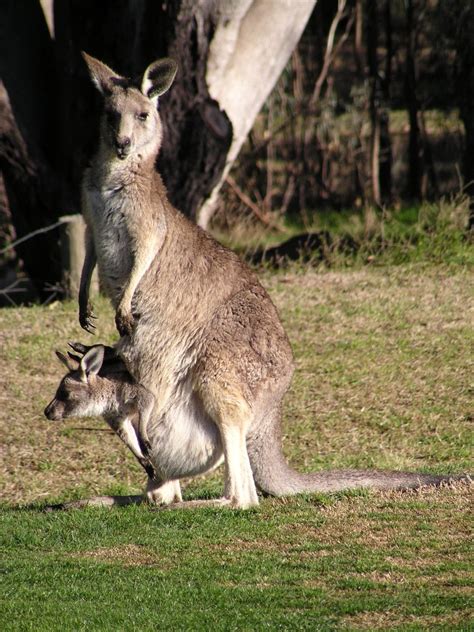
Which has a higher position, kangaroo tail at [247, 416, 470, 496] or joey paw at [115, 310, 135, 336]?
joey paw at [115, 310, 135, 336]

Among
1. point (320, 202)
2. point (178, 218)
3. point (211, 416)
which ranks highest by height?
point (178, 218)

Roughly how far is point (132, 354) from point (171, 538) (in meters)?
1.17

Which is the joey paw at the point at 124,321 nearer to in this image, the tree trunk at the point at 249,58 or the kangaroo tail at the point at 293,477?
the kangaroo tail at the point at 293,477

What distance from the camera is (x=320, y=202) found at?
61.6 feet

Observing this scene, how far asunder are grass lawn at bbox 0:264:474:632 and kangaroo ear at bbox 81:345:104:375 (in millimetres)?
790

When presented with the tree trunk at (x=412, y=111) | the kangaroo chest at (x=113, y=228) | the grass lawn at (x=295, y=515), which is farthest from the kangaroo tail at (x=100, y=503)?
the tree trunk at (x=412, y=111)

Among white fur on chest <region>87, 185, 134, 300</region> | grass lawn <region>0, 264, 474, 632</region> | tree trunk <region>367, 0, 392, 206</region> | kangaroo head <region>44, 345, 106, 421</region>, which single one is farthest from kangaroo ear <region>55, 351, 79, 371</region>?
tree trunk <region>367, 0, 392, 206</region>

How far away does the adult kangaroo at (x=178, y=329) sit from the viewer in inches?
245

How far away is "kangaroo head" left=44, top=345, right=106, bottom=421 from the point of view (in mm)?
6484

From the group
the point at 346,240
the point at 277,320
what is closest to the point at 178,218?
the point at 277,320

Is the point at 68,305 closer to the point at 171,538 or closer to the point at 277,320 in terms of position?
the point at 277,320

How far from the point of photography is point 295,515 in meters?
5.96

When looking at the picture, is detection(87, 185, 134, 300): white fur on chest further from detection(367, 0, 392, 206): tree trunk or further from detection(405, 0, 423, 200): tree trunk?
detection(405, 0, 423, 200): tree trunk

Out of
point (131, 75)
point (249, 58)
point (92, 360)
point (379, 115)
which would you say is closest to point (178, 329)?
point (92, 360)
